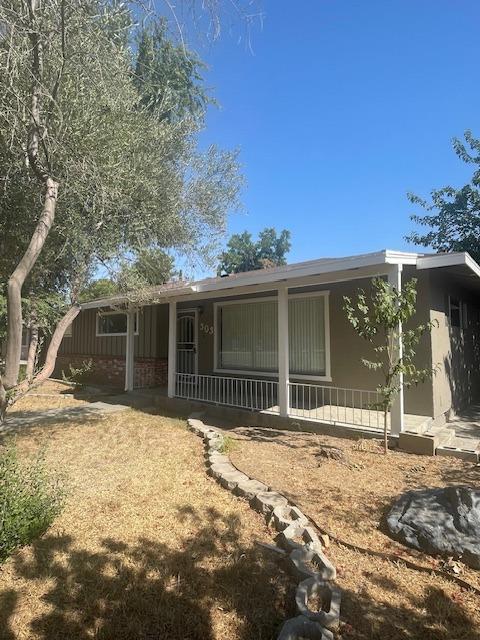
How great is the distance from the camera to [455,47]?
7.41 meters

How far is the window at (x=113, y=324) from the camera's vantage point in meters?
12.8

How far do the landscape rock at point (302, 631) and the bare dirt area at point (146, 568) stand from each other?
20 centimetres

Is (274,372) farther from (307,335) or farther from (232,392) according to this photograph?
(307,335)

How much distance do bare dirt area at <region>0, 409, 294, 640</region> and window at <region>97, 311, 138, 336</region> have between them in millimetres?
8070

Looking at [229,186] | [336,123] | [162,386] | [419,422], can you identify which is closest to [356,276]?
[419,422]

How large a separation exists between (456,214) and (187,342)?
11069 millimetres

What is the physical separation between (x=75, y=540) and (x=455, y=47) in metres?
9.88

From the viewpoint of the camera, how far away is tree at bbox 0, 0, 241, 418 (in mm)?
3287

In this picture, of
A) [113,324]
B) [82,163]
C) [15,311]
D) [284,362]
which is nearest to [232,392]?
[284,362]

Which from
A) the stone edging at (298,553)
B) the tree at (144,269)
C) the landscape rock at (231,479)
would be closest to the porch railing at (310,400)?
the landscape rock at (231,479)

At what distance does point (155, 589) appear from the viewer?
107 inches

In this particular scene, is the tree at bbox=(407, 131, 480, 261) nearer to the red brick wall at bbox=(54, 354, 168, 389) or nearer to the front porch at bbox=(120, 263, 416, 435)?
the front porch at bbox=(120, 263, 416, 435)

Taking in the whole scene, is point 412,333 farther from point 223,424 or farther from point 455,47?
point 455,47

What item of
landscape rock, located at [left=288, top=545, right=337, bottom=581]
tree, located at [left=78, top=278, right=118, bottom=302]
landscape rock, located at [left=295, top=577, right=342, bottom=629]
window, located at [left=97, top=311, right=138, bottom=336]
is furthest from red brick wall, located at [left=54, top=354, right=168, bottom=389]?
landscape rock, located at [left=295, top=577, right=342, bottom=629]
